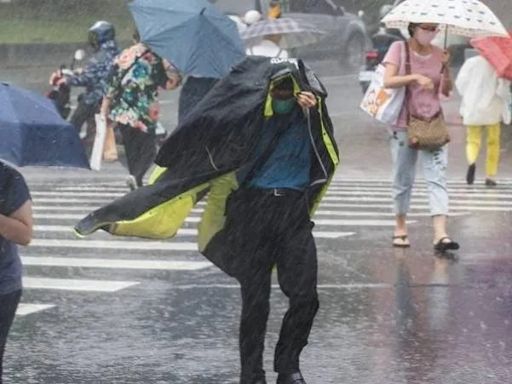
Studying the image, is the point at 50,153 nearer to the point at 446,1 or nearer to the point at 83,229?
the point at 83,229

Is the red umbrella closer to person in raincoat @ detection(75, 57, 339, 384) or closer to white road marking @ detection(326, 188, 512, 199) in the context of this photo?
white road marking @ detection(326, 188, 512, 199)

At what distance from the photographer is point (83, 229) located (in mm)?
6266

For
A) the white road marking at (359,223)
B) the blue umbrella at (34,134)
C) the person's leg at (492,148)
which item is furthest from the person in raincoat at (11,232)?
the person's leg at (492,148)

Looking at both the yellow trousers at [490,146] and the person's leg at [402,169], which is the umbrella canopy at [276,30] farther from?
the person's leg at [402,169]

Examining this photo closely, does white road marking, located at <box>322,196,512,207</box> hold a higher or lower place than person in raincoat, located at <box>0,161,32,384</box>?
lower

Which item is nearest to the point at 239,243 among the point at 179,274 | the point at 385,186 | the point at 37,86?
the point at 179,274

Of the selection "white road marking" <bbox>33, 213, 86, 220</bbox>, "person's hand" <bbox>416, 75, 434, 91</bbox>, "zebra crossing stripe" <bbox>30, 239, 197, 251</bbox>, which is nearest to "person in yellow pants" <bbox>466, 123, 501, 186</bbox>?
"white road marking" <bbox>33, 213, 86, 220</bbox>

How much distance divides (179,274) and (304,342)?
12.0ft

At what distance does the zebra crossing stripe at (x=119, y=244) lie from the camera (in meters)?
11.7

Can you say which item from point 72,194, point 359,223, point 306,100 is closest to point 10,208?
point 306,100

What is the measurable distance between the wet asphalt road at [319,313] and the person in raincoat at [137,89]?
1.11 metres

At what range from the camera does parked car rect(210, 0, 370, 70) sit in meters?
33.1

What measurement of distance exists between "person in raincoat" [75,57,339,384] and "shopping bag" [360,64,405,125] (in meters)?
4.04

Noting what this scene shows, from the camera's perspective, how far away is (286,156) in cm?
660
